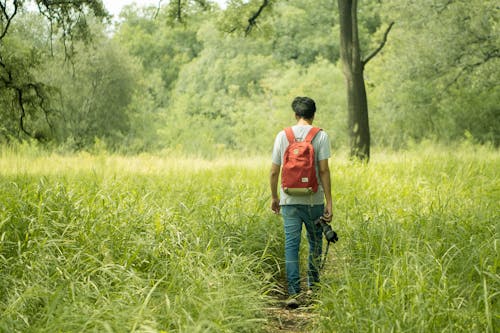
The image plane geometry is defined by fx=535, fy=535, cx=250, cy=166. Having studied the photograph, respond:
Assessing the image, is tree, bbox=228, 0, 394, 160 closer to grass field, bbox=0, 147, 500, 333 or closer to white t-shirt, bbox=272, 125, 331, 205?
grass field, bbox=0, 147, 500, 333

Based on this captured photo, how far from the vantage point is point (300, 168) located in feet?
15.7

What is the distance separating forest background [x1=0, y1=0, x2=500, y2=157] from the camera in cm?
1469

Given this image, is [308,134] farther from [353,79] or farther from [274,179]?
[353,79]

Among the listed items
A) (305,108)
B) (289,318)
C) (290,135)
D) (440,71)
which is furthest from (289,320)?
(440,71)

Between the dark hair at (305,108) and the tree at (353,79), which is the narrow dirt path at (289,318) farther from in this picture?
the tree at (353,79)

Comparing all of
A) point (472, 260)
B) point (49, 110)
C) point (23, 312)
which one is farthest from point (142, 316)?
point (49, 110)

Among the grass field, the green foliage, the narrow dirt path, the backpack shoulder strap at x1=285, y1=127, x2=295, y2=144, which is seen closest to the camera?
the grass field

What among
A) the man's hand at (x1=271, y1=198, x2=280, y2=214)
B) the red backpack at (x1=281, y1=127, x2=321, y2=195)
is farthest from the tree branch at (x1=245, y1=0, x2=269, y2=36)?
the red backpack at (x1=281, y1=127, x2=321, y2=195)

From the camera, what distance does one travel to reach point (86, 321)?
10.8 ft

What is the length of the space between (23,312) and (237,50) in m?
52.6

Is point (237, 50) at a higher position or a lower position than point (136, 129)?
higher

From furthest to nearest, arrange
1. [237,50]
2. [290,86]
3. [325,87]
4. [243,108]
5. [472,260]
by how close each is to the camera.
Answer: [237,50], [243,108], [290,86], [325,87], [472,260]

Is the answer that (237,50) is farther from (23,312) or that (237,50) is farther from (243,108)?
(23,312)

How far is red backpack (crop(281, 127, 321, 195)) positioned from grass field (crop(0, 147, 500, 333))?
72 centimetres
